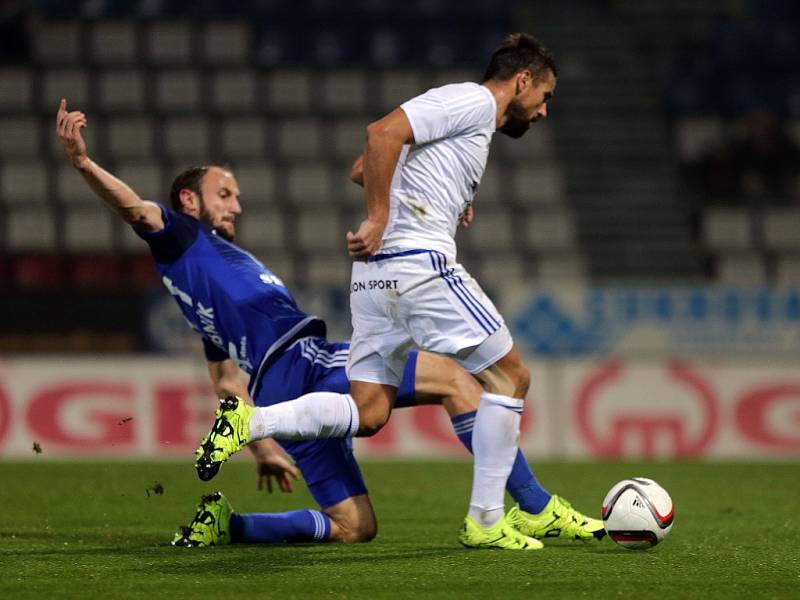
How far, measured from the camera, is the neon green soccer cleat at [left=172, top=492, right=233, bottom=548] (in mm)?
5129

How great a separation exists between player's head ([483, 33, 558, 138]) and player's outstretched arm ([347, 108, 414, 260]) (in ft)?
1.93

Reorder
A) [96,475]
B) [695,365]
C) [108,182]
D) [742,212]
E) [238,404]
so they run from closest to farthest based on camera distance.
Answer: [238,404] → [108,182] → [96,475] → [695,365] → [742,212]

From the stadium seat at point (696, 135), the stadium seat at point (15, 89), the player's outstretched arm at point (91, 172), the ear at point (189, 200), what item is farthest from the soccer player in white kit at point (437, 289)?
the stadium seat at point (696, 135)

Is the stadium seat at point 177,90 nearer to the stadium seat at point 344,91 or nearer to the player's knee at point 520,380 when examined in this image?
the stadium seat at point 344,91

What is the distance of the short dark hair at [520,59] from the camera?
4.90 metres

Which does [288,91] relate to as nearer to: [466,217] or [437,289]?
[466,217]

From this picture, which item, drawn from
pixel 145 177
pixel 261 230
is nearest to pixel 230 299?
pixel 261 230

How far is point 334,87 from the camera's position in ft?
51.9

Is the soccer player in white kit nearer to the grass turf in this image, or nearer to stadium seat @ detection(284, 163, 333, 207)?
the grass turf

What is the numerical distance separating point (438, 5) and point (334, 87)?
1878 mm

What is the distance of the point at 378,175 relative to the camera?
449cm

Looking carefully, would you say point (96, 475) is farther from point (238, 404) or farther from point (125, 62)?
point (125, 62)

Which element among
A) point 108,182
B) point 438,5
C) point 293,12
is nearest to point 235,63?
point 293,12

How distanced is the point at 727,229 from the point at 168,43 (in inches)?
267
